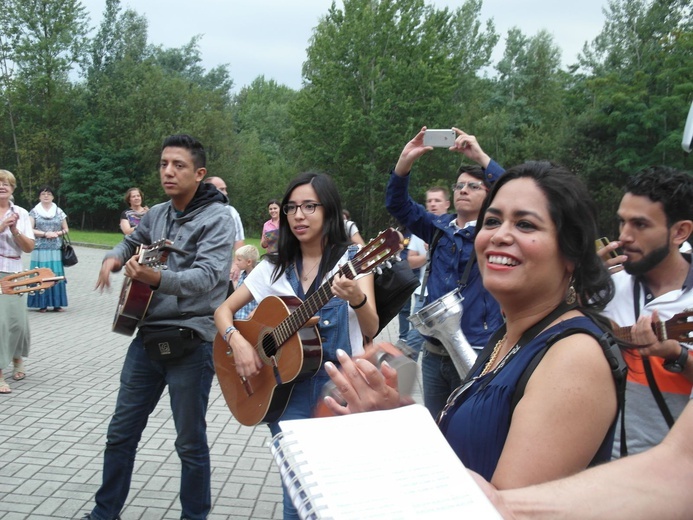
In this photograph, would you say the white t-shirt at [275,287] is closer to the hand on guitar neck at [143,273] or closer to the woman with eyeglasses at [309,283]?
the woman with eyeglasses at [309,283]

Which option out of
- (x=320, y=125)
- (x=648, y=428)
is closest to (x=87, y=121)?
(x=320, y=125)

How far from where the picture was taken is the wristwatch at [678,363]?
2.63m

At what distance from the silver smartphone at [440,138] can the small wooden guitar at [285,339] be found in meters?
1.34

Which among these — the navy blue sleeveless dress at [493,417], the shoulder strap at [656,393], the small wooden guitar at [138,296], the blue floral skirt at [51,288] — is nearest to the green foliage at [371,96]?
the blue floral skirt at [51,288]

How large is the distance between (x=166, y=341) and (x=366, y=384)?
2.36m

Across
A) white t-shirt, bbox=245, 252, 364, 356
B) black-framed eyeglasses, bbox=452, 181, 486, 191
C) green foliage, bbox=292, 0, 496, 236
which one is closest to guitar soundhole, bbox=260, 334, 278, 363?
white t-shirt, bbox=245, 252, 364, 356

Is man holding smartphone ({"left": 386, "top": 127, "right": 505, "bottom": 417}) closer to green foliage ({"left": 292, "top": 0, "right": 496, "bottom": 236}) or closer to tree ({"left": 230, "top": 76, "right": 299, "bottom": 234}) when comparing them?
green foliage ({"left": 292, "top": 0, "right": 496, "bottom": 236})

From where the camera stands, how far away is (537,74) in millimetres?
55406

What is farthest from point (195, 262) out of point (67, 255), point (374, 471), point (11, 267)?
point (67, 255)

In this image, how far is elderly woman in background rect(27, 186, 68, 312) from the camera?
465 inches

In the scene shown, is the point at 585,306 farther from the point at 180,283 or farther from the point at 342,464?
the point at 180,283

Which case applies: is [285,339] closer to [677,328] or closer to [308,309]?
[308,309]

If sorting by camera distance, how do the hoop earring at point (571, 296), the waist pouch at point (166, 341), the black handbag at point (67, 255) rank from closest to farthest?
the hoop earring at point (571, 296) < the waist pouch at point (166, 341) < the black handbag at point (67, 255)

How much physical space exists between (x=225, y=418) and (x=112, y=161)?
44289 millimetres
